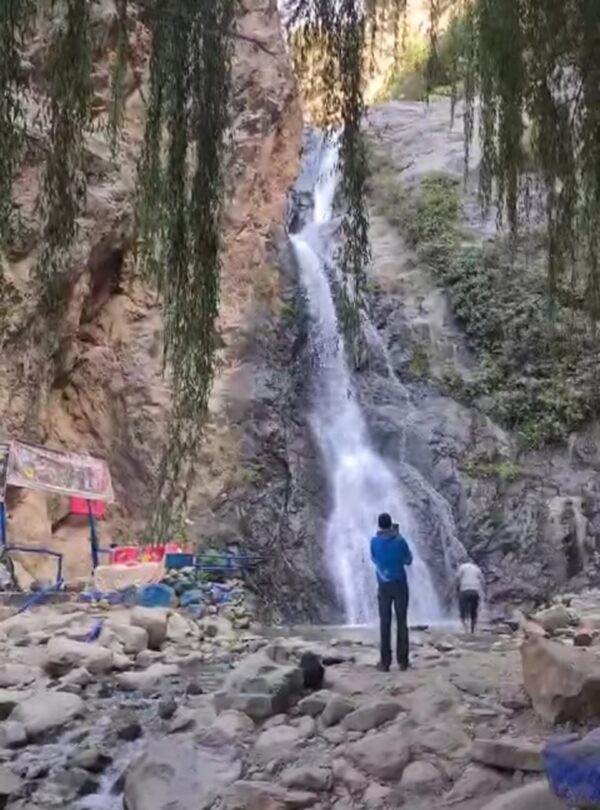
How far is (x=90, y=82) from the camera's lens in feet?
7.80

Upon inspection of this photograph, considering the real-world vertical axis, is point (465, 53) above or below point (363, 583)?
above

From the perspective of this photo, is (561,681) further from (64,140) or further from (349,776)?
(64,140)

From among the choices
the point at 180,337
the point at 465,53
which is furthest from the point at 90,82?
the point at 465,53

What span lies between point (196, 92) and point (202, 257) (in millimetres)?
444

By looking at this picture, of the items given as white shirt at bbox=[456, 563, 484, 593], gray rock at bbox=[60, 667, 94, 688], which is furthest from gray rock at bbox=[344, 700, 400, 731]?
white shirt at bbox=[456, 563, 484, 593]

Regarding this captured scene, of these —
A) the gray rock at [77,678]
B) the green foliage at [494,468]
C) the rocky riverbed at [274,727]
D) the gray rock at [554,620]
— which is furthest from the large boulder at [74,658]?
the green foliage at [494,468]

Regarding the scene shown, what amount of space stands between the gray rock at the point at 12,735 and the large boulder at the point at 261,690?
3.32ft

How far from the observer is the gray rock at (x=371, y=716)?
3994mm

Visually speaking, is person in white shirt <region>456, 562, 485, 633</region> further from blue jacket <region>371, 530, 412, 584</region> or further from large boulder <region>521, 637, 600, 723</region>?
large boulder <region>521, 637, 600, 723</region>

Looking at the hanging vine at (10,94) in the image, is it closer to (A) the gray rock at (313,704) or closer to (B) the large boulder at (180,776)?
(B) the large boulder at (180,776)

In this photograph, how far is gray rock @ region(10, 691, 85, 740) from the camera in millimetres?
4879

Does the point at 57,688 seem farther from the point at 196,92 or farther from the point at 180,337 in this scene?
the point at 196,92

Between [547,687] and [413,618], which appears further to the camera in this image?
[413,618]

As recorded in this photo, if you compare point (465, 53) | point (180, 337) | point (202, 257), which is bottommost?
point (180, 337)
